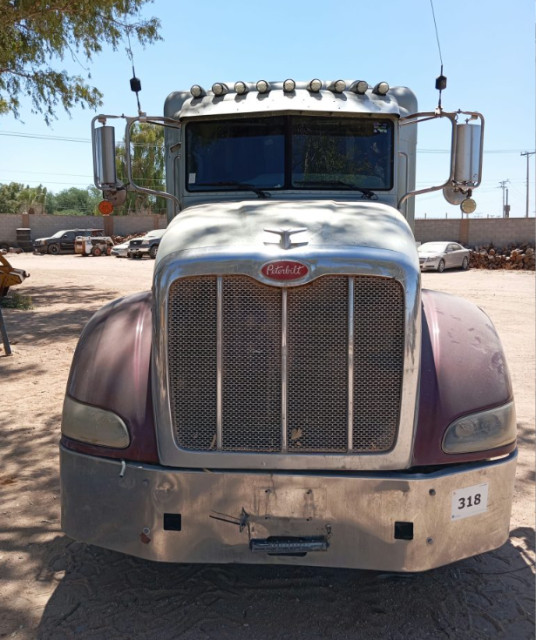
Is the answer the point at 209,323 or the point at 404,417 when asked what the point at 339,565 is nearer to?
the point at 404,417

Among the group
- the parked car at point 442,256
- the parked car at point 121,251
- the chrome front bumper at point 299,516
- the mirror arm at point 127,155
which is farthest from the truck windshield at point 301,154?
the parked car at point 121,251

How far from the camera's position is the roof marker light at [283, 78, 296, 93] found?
446 centimetres

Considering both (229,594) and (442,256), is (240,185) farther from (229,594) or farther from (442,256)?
(442,256)

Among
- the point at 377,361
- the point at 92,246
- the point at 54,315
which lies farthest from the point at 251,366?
the point at 92,246

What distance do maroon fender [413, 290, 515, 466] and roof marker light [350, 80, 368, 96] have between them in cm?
191

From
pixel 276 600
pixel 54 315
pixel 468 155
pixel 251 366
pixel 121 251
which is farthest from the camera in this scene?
pixel 121 251

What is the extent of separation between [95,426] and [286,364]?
3.19 ft

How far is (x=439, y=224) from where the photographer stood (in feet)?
110

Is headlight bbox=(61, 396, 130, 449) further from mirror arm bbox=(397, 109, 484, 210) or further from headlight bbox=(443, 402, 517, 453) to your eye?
mirror arm bbox=(397, 109, 484, 210)

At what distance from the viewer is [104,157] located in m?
4.38

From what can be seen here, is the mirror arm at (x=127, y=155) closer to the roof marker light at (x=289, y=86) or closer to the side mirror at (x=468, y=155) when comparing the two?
the roof marker light at (x=289, y=86)

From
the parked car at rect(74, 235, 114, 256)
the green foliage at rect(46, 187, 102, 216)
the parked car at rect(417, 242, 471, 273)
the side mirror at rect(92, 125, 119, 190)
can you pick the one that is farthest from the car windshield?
the green foliage at rect(46, 187, 102, 216)

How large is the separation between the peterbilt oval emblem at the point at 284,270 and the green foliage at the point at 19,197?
241 feet

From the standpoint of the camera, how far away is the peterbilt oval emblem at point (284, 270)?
2752 mm
